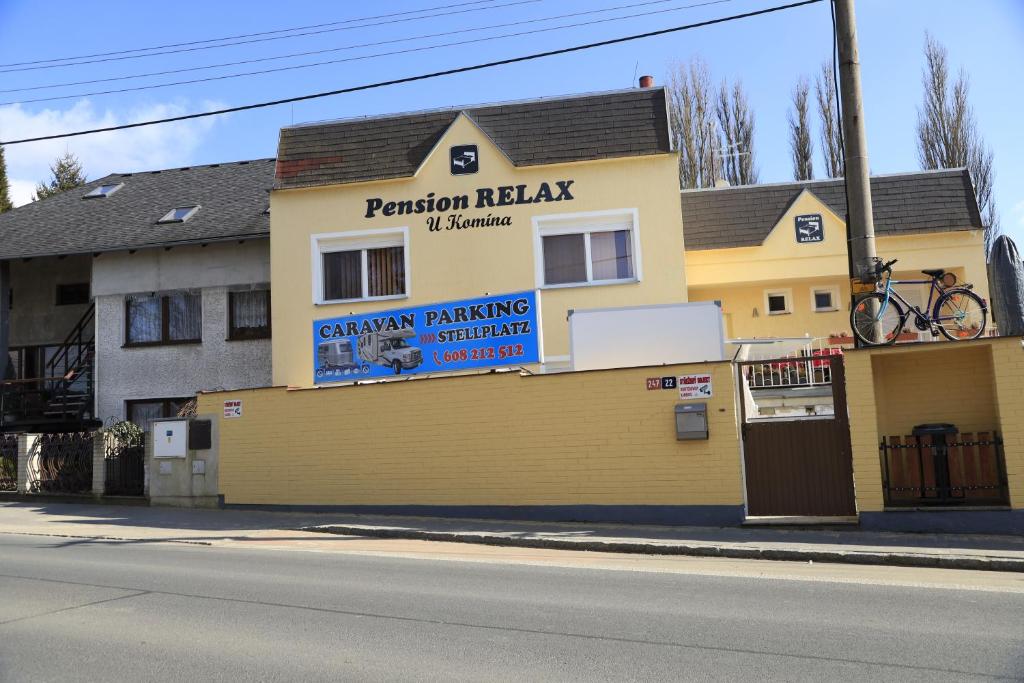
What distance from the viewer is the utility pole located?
1220cm

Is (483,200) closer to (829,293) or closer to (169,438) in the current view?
(169,438)

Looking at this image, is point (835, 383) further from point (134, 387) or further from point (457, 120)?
point (134, 387)

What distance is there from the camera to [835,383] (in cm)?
1227

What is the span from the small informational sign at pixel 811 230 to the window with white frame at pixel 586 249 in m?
4.64

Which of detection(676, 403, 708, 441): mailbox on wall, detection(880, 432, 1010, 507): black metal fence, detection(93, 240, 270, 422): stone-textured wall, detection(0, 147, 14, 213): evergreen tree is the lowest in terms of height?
detection(880, 432, 1010, 507): black metal fence

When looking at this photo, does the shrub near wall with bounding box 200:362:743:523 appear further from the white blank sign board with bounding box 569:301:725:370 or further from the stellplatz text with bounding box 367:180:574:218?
the stellplatz text with bounding box 367:180:574:218

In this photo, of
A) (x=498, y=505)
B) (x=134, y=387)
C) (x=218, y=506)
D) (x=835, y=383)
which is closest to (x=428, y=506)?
(x=498, y=505)

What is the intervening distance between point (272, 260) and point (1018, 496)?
14499mm

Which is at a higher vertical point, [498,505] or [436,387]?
[436,387]

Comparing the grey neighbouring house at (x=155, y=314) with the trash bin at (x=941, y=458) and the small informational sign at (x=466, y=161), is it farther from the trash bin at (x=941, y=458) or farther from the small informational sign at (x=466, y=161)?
the trash bin at (x=941, y=458)

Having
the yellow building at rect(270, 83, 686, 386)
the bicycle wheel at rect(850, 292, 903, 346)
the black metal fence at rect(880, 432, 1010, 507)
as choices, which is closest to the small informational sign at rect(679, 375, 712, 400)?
the bicycle wheel at rect(850, 292, 903, 346)

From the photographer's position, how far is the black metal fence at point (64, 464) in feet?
59.7

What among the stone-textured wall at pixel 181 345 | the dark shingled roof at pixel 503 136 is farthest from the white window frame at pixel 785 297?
the stone-textured wall at pixel 181 345

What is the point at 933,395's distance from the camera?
41.5 ft
